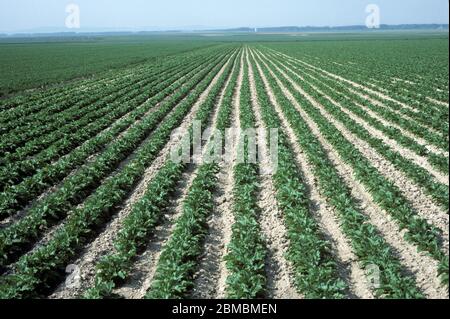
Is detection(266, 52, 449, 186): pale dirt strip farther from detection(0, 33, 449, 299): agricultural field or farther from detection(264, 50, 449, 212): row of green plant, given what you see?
detection(264, 50, 449, 212): row of green plant

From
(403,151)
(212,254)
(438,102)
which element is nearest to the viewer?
(212,254)

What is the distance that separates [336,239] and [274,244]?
50.2 inches

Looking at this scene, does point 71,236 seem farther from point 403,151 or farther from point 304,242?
point 403,151

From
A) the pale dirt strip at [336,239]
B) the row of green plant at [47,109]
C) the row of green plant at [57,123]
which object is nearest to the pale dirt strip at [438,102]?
the pale dirt strip at [336,239]

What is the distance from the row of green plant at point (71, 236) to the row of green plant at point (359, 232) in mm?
5311

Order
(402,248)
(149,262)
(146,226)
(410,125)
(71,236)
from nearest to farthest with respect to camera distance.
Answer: (402,248), (149,262), (71,236), (146,226), (410,125)

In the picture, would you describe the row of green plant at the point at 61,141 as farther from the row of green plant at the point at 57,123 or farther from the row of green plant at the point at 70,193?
the row of green plant at the point at 70,193

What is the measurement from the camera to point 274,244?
313 inches

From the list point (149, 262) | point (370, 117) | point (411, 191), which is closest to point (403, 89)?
point (370, 117)

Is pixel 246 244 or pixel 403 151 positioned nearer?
A: pixel 246 244

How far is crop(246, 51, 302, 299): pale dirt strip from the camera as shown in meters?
6.67

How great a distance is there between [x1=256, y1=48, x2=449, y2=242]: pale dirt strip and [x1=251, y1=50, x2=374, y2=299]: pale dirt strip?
5.08 feet

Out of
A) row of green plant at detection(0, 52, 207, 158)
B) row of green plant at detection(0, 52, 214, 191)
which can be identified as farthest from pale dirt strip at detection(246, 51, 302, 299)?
row of green plant at detection(0, 52, 207, 158)
